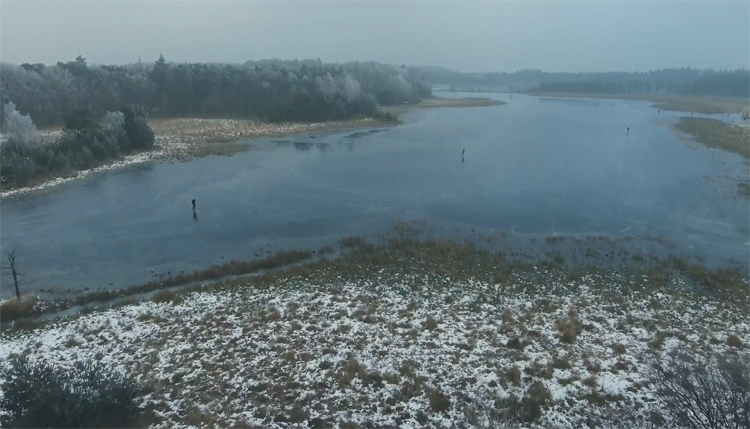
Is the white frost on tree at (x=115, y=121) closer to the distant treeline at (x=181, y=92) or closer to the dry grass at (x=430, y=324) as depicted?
the distant treeline at (x=181, y=92)

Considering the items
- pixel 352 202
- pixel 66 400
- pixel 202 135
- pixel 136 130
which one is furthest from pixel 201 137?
pixel 66 400

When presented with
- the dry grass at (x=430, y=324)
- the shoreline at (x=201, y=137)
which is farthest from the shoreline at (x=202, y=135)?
the dry grass at (x=430, y=324)

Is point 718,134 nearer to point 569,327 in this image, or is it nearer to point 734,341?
point 734,341

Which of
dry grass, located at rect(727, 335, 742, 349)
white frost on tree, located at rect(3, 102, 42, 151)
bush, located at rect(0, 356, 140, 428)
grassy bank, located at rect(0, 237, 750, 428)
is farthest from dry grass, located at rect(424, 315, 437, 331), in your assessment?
white frost on tree, located at rect(3, 102, 42, 151)

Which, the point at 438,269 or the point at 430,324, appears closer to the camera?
the point at 430,324

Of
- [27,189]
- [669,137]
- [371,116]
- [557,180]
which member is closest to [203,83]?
[371,116]

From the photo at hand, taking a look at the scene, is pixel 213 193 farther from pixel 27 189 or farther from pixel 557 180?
pixel 557 180
